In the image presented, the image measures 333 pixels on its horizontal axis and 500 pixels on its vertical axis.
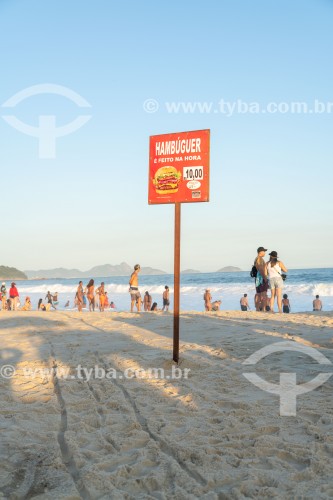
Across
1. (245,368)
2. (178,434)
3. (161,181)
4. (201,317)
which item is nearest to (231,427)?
(178,434)

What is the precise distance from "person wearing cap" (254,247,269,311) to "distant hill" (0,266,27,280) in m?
155

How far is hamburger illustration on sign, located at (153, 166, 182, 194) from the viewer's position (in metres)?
6.69

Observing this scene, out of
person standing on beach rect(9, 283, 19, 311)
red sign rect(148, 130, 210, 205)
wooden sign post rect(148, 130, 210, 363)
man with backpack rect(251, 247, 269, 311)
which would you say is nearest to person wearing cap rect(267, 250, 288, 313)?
man with backpack rect(251, 247, 269, 311)

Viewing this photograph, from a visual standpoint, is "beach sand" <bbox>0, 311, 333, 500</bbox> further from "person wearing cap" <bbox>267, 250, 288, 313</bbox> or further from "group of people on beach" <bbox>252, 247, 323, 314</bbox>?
"person wearing cap" <bbox>267, 250, 288, 313</bbox>

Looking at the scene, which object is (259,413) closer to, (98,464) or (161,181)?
(98,464)

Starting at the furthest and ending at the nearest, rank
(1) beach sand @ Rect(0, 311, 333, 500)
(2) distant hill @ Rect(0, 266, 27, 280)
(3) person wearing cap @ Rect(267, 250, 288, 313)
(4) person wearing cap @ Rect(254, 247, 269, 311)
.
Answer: (2) distant hill @ Rect(0, 266, 27, 280) → (3) person wearing cap @ Rect(267, 250, 288, 313) → (4) person wearing cap @ Rect(254, 247, 269, 311) → (1) beach sand @ Rect(0, 311, 333, 500)

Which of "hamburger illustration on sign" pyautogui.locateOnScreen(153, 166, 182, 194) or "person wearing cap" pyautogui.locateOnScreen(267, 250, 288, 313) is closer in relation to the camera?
"hamburger illustration on sign" pyautogui.locateOnScreen(153, 166, 182, 194)

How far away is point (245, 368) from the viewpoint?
6.49 meters

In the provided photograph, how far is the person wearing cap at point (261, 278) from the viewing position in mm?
→ 13988

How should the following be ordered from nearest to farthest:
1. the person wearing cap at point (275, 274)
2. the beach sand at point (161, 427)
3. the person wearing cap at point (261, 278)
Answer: the beach sand at point (161, 427) → the person wearing cap at point (261, 278) → the person wearing cap at point (275, 274)

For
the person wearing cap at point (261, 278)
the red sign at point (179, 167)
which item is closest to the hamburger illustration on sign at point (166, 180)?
the red sign at point (179, 167)

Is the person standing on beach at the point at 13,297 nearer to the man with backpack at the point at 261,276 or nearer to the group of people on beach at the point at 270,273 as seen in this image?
the man with backpack at the point at 261,276

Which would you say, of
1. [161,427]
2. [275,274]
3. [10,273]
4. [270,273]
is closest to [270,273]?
[270,273]

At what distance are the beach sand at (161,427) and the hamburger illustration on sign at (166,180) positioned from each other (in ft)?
8.52
